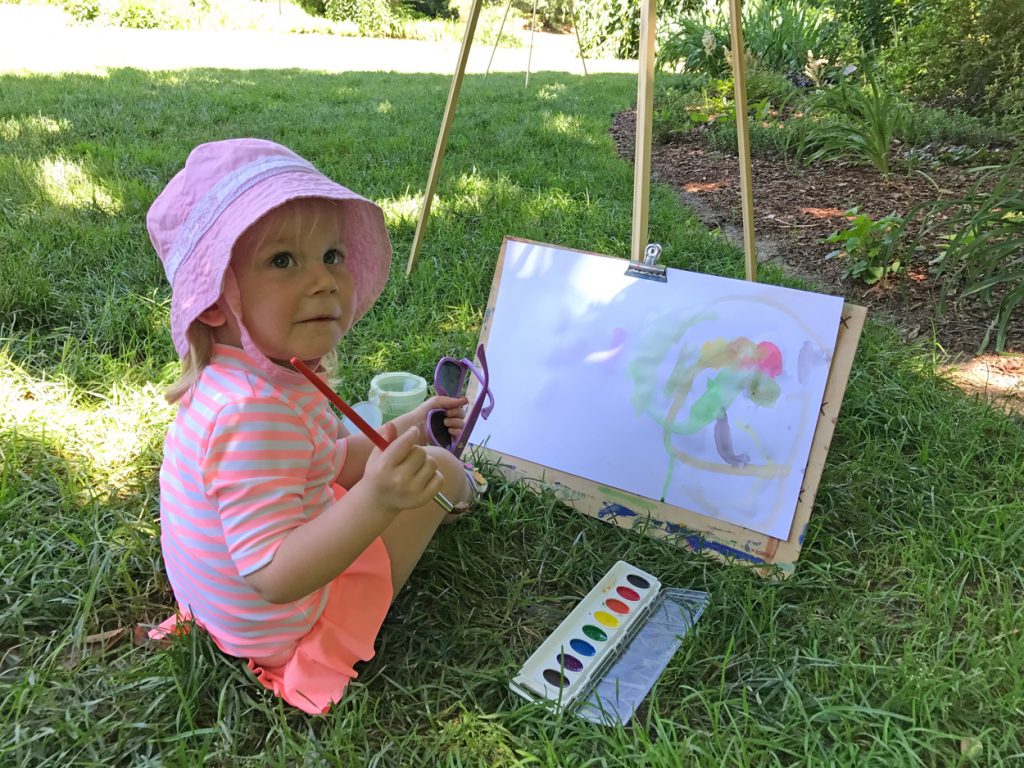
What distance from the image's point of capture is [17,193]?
3.22 metres

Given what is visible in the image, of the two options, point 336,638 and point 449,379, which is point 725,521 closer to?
point 449,379

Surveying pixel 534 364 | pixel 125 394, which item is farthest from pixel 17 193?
pixel 534 364

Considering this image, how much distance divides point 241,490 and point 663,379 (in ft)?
3.61

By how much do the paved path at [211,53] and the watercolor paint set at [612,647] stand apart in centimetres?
599

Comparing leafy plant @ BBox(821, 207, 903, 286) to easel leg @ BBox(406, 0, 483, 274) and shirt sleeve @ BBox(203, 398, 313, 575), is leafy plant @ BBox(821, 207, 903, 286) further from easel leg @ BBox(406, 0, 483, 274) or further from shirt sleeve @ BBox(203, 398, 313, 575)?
shirt sleeve @ BBox(203, 398, 313, 575)

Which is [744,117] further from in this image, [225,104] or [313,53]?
[313,53]

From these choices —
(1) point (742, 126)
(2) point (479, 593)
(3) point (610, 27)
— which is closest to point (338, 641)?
(2) point (479, 593)

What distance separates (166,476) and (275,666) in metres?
0.39

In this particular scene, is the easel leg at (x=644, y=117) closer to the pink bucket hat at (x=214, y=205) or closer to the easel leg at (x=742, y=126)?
the easel leg at (x=742, y=126)

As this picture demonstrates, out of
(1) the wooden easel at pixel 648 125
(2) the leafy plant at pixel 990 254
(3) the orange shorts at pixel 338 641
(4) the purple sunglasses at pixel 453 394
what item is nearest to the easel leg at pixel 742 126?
(1) the wooden easel at pixel 648 125

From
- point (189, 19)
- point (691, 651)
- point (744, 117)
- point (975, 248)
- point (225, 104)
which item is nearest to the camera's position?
point (691, 651)

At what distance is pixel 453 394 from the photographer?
172cm

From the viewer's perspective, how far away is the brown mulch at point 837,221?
244 centimetres

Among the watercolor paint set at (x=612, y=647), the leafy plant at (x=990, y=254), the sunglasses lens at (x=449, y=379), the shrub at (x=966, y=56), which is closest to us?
the watercolor paint set at (x=612, y=647)
